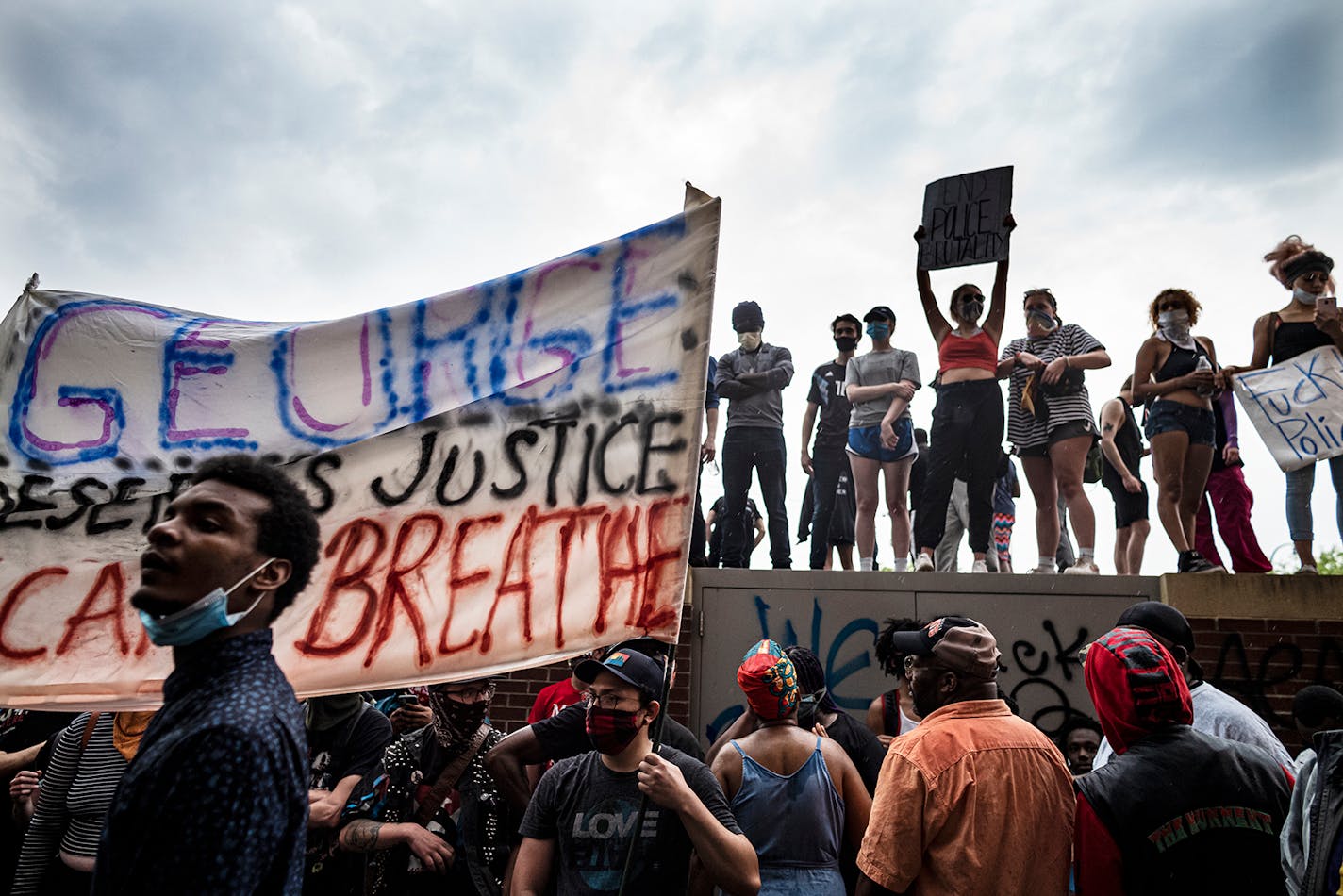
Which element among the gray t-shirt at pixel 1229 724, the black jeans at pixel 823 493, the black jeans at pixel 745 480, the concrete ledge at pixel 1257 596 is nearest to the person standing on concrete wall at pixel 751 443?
the black jeans at pixel 745 480

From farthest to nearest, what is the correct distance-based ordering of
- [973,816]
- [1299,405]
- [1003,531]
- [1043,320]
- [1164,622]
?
[1003,531] → [1043,320] → [1299,405] → [1164,622] → [973,816]

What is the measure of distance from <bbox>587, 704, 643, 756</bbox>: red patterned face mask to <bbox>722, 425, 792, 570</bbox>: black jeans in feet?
14.3

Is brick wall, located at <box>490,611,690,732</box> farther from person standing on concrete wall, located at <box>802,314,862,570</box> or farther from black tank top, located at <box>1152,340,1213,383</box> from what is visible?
black tank top, located at <box>1152,340,1213,383</box>

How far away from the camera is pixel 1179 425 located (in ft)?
23.4

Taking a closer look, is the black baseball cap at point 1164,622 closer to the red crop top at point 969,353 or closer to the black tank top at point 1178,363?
the red crop top at point 969,353

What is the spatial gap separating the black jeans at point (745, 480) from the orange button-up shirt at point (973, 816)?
4717 mm

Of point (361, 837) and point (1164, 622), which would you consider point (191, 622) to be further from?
point (1164, 622)

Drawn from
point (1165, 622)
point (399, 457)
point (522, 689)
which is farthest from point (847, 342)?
point (399, 457)

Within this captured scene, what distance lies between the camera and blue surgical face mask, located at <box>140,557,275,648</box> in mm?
2098

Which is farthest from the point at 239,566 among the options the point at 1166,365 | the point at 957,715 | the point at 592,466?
the point at 1166,365

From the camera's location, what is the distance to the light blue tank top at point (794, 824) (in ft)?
12.2

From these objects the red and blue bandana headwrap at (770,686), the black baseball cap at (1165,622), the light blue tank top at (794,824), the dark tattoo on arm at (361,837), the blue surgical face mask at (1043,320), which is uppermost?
the blue surgical face mask at (1043,320)

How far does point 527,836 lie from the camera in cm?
361

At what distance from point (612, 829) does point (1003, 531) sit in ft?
20.2
